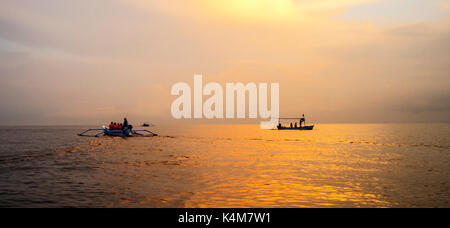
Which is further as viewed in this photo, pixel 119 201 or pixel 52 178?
pixel 52 178

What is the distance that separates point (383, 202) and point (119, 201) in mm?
12782
